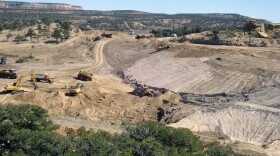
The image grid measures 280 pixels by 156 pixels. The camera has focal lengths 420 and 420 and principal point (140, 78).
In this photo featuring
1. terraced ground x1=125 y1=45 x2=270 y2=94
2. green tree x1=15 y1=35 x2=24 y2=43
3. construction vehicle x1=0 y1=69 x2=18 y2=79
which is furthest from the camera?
green tree x1=15 y1=35 x2=24 y2=43

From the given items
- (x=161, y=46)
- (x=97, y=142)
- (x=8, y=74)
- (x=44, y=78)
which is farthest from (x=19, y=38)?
(x=97, y=142)

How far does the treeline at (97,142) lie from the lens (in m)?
19.9

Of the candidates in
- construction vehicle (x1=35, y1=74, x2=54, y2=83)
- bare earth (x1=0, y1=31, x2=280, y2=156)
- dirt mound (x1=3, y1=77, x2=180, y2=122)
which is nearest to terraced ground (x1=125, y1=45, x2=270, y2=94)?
bare earth (x1=0, y1=31, x2=280, y2=156)

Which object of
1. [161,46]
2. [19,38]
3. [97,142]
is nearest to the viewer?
[97,142]

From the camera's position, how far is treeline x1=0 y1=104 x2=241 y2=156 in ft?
65.4

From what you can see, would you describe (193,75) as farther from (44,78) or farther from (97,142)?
(97,142)

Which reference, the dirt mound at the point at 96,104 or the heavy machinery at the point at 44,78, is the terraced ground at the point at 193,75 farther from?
the heavy machinery at the point at 44,78

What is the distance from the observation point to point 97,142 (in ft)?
66.2

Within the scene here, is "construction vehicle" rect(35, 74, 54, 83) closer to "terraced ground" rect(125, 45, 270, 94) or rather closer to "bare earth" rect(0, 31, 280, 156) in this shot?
"bare earth" rect(0, 31, 280, 156)

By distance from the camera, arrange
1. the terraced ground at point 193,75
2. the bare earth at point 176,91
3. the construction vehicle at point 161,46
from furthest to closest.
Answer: the construction vehicle at point 161,46 → the terraced ground at point 193,75 → the bare earth at point 176,91

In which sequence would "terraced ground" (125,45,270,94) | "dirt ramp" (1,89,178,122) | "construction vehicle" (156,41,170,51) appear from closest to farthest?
1. "dirt ramp" (1,89,178,122)
2. "terraced ground" (125,45,270,94)
3. "construction vehicle" (156,41,170,51)

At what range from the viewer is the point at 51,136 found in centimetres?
2048

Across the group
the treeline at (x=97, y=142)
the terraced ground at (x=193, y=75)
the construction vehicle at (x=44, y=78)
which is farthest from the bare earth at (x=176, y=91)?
the treeline at (x=97, y=142)

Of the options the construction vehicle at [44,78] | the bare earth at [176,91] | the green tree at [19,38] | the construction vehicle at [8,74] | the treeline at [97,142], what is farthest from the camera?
the green tree at [19,38]
